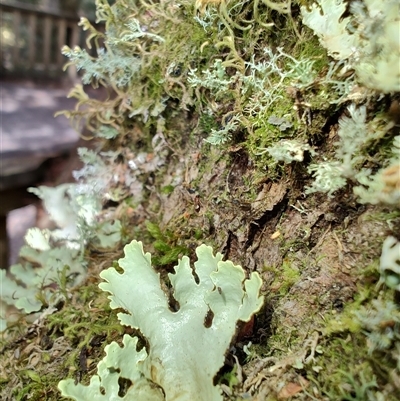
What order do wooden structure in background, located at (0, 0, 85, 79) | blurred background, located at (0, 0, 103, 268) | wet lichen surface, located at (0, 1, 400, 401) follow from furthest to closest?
wooden structure in background, located at (0, 0, 85, 79) < blurred background, located at (0, 0, 103, 268) < wet lichen surface, located at (0, 1, 400, 401)

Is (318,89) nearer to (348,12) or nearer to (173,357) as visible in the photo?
(348,12)

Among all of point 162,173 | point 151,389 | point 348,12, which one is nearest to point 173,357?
point 151,389

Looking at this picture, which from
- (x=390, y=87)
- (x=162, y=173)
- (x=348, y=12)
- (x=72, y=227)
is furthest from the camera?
(x=72, y=227)

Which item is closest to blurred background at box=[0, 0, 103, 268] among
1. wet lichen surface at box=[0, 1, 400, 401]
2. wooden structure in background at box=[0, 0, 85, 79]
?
wooden structure in background at box=[0, 0, 85, 79]

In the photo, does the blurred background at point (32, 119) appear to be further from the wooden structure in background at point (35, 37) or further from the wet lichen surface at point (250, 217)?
the wet lichen surface at point (250, 217)

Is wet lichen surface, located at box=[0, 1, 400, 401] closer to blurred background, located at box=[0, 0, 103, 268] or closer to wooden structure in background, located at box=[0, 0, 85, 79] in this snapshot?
blurred background, located at box=[0, 0, 103, 268]

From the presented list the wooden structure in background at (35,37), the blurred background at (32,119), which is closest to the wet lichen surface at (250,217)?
the blurred background at (32,119)

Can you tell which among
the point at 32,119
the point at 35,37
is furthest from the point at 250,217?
the point at 35,37
